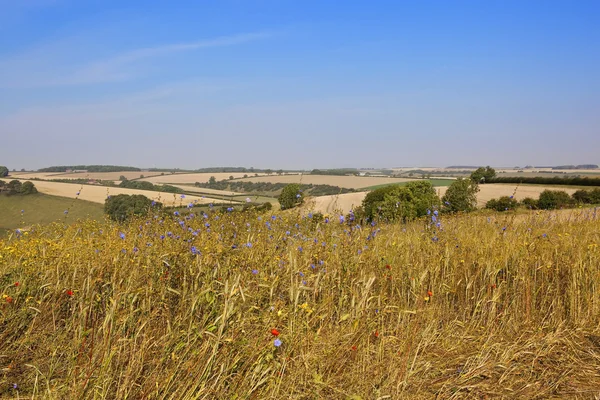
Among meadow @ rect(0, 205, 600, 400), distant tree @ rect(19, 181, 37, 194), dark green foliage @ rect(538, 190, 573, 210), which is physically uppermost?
distant tree @ rect(19, 181, 37, 194)

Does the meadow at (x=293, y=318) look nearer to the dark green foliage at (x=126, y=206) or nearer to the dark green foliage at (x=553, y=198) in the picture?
the dark green foliage at (x=126, y=206)

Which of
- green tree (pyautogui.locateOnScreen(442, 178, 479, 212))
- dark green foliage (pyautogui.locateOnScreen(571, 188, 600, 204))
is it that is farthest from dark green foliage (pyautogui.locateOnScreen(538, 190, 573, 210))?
green tree (pyautogui.locateOnScreen(442, 178, 479, 212))

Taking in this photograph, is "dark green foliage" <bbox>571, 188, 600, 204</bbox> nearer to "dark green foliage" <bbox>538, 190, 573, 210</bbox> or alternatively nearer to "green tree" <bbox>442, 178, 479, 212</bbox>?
"dark green foliage" <bbox>538, 190, 573, 210</bbox>

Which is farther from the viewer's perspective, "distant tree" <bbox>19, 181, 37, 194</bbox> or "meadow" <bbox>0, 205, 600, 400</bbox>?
"distant tree" <bbox>19, 181, 37, 194</bbox>

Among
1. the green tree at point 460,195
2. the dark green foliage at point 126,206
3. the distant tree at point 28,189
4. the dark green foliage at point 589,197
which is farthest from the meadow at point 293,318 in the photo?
the dark green foliage at point 589,197

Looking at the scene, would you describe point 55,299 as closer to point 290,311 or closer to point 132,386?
point 132,386

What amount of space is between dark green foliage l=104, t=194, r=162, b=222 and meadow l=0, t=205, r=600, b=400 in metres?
0.91

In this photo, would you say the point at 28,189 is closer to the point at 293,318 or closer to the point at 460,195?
the point at 293,318

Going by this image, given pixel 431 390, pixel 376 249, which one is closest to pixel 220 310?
pixel 431 390

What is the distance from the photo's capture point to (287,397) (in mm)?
2521

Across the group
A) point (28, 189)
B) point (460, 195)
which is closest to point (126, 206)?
point (28, 189)

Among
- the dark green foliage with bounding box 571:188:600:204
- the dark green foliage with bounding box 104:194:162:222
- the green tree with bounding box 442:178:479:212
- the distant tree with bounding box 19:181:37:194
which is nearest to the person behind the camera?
the dark green foliage with bounding box 104:194:162:222

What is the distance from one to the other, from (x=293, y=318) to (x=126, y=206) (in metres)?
4.53

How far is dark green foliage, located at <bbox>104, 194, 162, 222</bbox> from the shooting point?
19.6 ft
